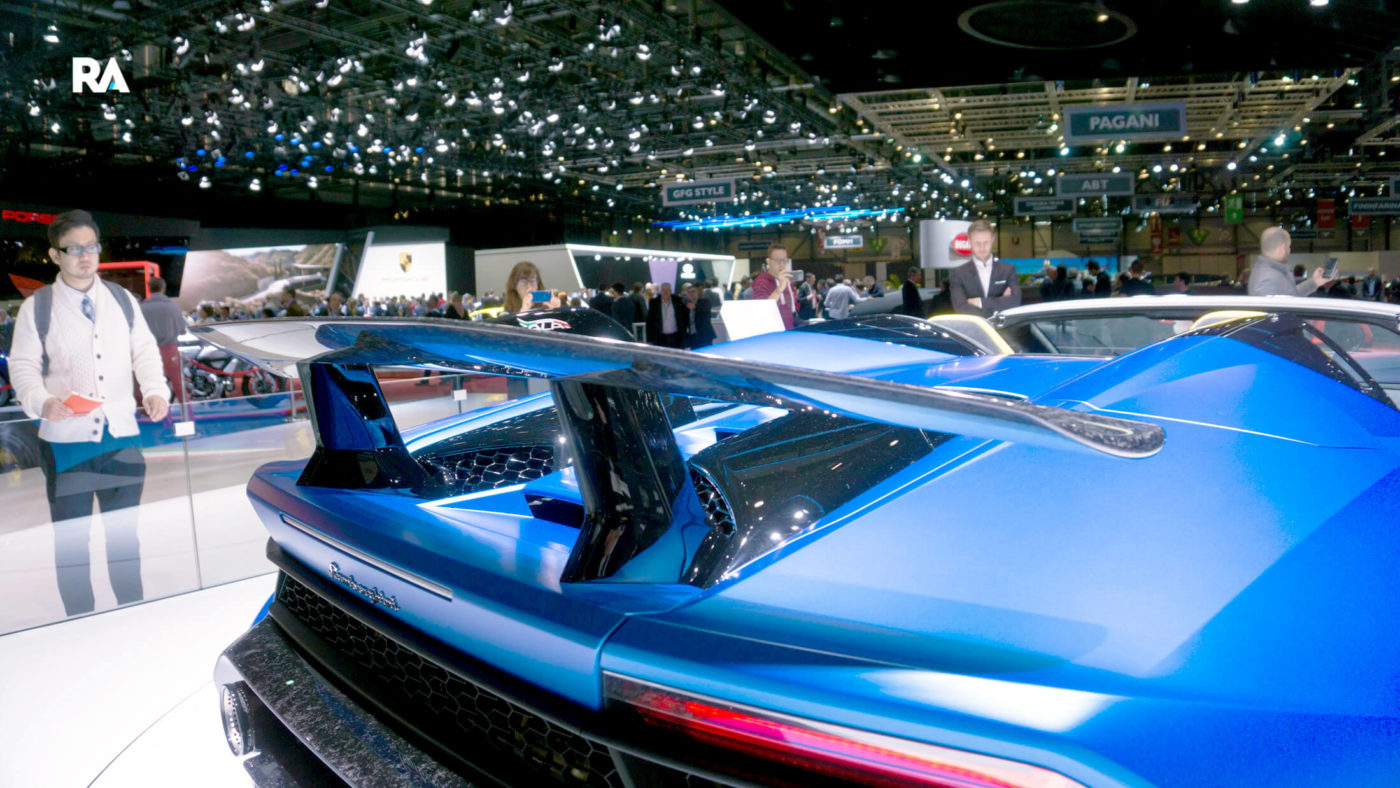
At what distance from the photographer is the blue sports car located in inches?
25.6

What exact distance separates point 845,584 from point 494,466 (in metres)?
0.77

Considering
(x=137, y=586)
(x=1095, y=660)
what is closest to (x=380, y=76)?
(x=137, y=586)

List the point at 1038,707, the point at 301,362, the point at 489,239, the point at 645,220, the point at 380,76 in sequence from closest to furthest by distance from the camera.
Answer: the point at 1038,707 < the point at 301,362 < the point at 380,76 < the point at 489,239 < the point at 645,220

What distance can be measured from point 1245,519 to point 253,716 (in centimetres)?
128

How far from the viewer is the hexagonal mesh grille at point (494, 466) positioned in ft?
4.34

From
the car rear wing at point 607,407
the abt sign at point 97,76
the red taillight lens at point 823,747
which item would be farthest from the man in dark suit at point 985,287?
the abt sign at point 97,76

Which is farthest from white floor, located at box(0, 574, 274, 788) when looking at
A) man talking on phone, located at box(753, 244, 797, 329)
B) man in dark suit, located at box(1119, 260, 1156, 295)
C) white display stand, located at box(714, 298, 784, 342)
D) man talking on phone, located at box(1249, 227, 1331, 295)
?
man in dark suit, located at box(1119, 260, 1156, 295)

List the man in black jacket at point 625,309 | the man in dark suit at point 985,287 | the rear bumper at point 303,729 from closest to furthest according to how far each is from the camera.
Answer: the rear bumper at point 303,729
the man in dark suit at point 985,287
the man in black jacket at point 625,309

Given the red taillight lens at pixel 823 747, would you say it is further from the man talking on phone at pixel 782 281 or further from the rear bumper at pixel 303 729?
the man talking on phone at pixel 782 281

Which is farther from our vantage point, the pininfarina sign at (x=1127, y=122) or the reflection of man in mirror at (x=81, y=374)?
the pininfarina sign at (x=1127, y=122)

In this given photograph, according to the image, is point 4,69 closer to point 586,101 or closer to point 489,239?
point 586,101

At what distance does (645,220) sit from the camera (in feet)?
135

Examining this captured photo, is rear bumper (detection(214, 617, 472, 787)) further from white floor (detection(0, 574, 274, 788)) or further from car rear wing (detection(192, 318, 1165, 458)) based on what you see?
white floor (detection(0, 574, 274, 788))

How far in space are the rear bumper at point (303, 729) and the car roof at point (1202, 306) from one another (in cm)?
240
